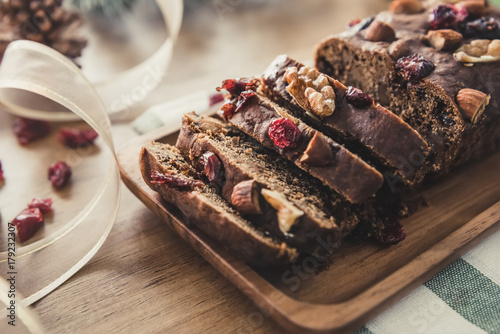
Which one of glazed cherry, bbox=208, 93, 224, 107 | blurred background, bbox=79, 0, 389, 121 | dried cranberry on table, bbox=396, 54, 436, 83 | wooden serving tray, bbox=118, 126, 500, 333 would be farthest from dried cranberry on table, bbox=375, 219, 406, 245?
blurred background, bbox=79, 0, 389, 121

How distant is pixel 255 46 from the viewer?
15.9 ft

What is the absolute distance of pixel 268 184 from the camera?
92.4 inches

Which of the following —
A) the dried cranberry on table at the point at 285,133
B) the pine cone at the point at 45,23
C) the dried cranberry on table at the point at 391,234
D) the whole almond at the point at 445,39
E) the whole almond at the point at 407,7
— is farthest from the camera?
the pine cone at the point at 45,23

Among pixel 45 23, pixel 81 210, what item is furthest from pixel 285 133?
pixel 45 23

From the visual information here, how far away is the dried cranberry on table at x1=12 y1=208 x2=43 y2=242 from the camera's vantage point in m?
2.78

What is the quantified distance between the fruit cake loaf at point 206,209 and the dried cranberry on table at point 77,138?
3.43ft

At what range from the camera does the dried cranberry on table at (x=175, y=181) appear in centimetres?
239

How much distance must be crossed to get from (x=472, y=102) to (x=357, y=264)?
107cm

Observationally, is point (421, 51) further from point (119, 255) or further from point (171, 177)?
point (119, 255)

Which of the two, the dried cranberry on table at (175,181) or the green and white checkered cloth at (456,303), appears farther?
the dried cranberry on table at (175,181)

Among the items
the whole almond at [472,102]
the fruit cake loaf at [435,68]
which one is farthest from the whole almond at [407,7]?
the whole almond at [472,102]

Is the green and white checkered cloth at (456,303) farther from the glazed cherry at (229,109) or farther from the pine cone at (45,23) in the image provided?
the pine cone at (45,23)

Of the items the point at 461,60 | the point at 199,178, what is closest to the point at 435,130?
the point at 461,60

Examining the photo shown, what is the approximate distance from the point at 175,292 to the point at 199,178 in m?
0.59
